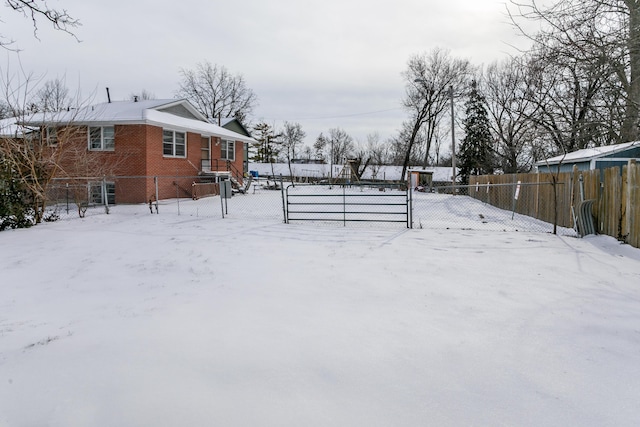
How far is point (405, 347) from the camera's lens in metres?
3.62

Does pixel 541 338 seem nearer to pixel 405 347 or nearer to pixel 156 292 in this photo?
pixel 405 347

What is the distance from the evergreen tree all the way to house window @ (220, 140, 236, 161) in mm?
25890

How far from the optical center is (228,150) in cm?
2661

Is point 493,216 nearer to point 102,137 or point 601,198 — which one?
point 601,198

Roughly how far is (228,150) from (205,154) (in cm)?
302

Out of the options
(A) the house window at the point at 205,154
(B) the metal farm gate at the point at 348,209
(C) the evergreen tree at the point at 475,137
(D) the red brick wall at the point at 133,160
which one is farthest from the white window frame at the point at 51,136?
(C) the evergreen tree at the point at 475,137

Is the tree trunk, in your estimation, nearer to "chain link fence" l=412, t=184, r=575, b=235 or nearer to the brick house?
"chain link fence" l=412, t=184, r=575, b=235

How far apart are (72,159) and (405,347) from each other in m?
18.5

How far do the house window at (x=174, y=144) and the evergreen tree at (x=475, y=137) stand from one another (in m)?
30.6

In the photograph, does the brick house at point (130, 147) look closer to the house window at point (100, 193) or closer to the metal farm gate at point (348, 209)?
the house window at point (100, 193)

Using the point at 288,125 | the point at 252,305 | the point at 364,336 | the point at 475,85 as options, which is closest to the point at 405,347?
the point at 364,336

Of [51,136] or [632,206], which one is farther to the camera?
[51,136]

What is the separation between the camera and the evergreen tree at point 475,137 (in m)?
41.9

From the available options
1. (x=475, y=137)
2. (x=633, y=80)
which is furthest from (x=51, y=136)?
(x=475, y=137)
